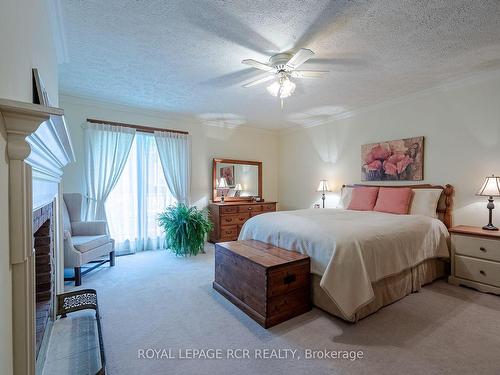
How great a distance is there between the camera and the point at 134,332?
207 centimetres

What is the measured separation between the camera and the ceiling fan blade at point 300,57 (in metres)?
2.14

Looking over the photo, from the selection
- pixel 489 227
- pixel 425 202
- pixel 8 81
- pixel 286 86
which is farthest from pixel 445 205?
pixel 8 81

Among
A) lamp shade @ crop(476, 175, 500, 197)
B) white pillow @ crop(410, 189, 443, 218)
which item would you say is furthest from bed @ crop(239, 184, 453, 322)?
lamp shade @ crop(476, 175, 500, 197)

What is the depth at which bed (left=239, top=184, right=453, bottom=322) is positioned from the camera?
6.82 feet

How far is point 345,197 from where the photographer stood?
4.31 meters

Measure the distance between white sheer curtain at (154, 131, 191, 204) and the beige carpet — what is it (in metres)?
2.06

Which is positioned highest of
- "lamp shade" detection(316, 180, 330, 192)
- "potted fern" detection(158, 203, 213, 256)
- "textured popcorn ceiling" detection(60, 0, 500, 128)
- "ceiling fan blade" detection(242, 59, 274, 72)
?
"textured popcorn ceiling" detection(60, 0, 500, 128)

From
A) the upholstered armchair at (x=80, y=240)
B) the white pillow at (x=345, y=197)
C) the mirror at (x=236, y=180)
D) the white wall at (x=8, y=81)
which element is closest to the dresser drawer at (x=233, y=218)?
the mirror at (x=236, y=180)

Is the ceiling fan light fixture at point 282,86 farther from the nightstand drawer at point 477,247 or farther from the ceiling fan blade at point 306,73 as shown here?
the nightstand drawer at point 477,247

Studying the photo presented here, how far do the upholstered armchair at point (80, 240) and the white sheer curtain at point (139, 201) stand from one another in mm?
536

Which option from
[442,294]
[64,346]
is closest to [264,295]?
[64,346]

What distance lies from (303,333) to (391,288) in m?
1.10

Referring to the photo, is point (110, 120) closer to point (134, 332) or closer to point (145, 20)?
point (145, 20)

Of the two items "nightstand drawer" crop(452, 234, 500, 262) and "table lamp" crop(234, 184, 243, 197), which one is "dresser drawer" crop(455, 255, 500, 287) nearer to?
"nightstand drawer" crop(452, 234, 500, 262)
